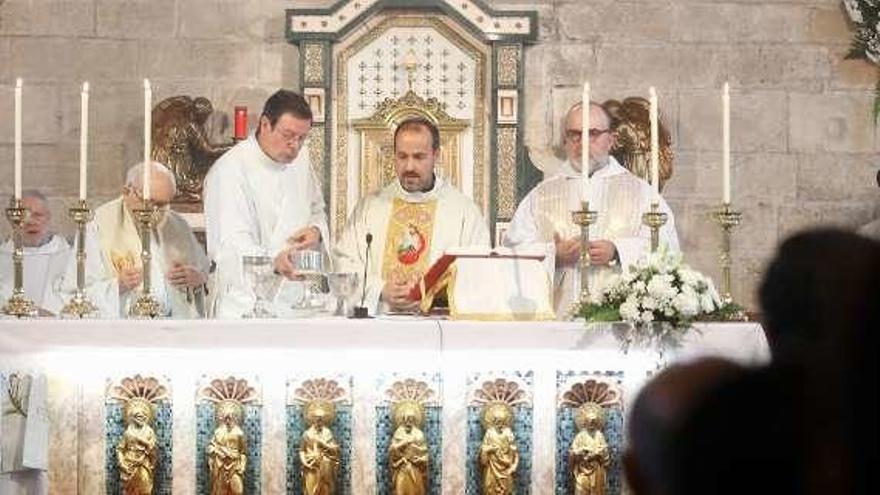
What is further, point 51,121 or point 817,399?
point 51,121

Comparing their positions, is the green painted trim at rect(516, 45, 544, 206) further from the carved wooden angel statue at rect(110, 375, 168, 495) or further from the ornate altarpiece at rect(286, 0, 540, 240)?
the carved wooden angel statue at rect(110, 375, 168, 495)

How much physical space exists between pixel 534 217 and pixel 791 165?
73.8 inches

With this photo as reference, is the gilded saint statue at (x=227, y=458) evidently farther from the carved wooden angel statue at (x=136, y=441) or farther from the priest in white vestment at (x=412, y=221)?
the priest in white vestment at (x=412, y=221)

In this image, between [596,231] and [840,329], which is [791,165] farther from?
[840,329]

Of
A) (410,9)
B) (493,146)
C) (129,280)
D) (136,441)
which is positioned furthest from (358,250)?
(136,441)

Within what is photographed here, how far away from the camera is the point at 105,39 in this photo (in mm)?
8680

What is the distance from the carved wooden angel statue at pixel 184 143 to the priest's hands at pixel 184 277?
1.15 meters

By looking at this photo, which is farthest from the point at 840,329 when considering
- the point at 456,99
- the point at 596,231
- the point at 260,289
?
the point at 456,99

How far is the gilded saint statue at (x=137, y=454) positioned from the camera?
5250 millimetres

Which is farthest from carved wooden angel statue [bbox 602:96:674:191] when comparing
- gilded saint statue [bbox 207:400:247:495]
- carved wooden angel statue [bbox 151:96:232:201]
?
gilded saint statue [bbox 207:400:247:495]

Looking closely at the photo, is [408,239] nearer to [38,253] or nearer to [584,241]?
[584,241]

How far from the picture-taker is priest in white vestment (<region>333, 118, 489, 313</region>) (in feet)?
24.2

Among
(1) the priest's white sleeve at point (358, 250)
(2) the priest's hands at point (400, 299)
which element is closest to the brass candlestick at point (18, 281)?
(2) the priest's hands at point (400, 299)

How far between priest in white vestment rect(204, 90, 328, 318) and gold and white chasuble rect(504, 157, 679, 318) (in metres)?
1.01
